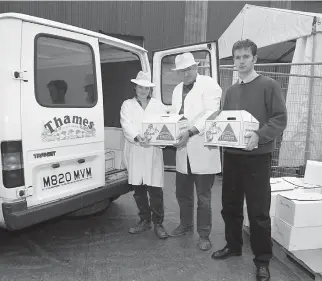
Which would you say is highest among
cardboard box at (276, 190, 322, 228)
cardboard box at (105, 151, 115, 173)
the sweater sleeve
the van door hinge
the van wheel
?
the van door hinge

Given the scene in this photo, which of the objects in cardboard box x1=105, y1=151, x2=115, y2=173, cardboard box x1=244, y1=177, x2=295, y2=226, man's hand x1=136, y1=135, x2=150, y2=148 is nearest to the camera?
man's hand x1=136, y1=135, x2=150, y2=148

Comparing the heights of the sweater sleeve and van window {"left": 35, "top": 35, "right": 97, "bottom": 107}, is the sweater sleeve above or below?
below

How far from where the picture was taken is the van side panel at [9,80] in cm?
252

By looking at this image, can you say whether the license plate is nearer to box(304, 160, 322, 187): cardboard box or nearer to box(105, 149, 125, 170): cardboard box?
box(105, 149, 125, 170): cardboard box

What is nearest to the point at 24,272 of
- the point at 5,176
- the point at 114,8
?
the point at 5,176

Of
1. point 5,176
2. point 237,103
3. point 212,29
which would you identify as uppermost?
point 212,29

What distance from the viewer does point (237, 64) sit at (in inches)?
109

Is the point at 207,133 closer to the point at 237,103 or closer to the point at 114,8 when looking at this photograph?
the point at 237,103

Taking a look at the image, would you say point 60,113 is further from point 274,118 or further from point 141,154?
point 274,118

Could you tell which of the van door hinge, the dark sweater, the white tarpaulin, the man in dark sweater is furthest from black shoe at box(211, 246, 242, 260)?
the white tarpaulin

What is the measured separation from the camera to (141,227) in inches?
151

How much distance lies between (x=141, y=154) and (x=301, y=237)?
1.79 metres

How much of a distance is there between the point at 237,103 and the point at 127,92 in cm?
212

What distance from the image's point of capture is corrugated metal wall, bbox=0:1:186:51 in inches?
468
